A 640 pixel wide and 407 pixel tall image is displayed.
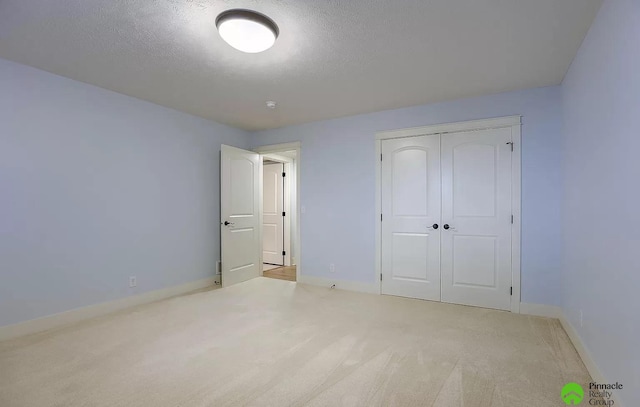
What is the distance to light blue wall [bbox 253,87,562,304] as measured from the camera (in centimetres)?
322

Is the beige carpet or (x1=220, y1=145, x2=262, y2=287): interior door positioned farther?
(x1=220, y1=145, x2=262, y2=287): interior door

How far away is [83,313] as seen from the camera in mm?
3162

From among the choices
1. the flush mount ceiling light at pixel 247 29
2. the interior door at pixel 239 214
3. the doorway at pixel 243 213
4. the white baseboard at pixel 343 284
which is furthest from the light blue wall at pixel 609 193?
the interior door at pixel 239 214

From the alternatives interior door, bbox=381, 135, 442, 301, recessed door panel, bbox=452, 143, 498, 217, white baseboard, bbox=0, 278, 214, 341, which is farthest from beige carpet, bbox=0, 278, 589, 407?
recessed door panel, bbox=452, 143, 498, 217

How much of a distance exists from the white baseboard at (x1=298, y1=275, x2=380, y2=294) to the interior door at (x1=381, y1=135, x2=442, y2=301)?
164 mm

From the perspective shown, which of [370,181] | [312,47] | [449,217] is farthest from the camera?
[370,181]

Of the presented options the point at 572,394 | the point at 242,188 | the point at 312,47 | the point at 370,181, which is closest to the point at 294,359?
the point at 572,394

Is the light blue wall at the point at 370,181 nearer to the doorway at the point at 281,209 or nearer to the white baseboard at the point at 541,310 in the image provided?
the white baseboard at the point at 541,310

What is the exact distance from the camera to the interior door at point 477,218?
11.3 ft

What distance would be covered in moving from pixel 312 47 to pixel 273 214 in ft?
14.2

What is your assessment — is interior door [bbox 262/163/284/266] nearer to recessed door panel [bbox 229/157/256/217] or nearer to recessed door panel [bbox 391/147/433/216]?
recessed door panel [bbox 229/157/256/217]

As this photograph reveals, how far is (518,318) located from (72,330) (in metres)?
4.38

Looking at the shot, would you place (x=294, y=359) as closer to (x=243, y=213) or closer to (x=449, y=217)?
(x=449, y=217)

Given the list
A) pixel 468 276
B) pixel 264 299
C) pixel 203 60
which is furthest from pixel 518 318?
pixel 203 60
